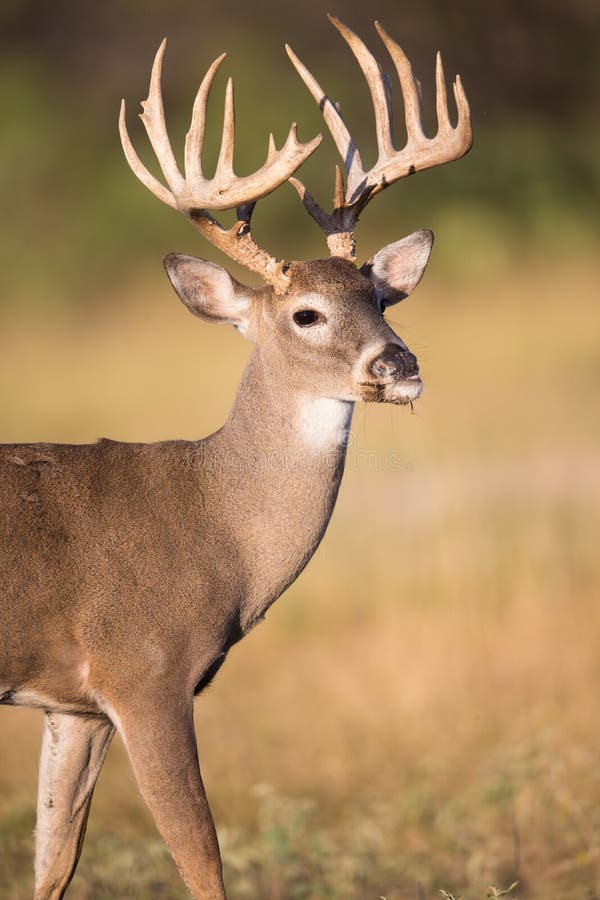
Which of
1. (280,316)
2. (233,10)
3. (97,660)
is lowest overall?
(97,660)

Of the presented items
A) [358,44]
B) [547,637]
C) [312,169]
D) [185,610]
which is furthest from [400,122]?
[185,610]

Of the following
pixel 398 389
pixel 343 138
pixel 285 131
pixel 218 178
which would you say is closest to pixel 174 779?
pixel 398 389

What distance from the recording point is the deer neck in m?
5.44

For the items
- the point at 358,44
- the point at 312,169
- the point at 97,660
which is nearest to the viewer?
the point at 97,660

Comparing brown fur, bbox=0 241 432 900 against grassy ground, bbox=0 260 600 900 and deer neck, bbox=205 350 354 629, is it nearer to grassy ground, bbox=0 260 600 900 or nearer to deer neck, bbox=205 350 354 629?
deer neck, bbox=205 350 354 629

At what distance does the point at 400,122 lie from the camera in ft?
65.6

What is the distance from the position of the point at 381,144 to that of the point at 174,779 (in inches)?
104

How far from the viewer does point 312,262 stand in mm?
5656

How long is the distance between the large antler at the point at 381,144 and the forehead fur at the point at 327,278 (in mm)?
165

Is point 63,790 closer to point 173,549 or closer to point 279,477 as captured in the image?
point 173,549

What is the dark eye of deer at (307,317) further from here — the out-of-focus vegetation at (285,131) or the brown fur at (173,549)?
the out-of-focus vegetation at (285,131)

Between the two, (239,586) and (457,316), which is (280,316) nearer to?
(239,586)

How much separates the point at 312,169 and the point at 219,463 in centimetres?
1612

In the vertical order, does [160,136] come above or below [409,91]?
below
